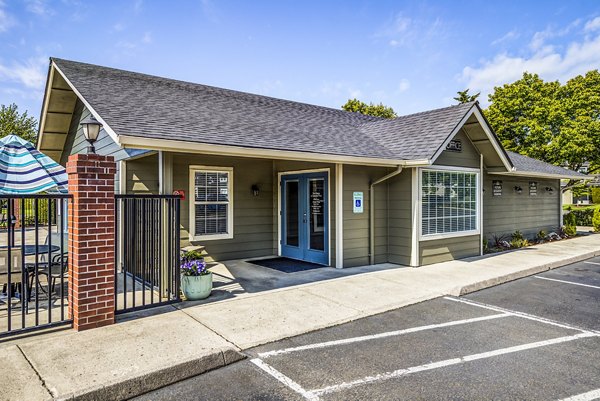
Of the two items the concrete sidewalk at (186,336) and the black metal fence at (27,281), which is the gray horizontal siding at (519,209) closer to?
the concrete sidewalk at (186,336)

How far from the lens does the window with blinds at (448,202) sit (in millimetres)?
9016

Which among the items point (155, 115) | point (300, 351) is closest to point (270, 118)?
point (155, 115)

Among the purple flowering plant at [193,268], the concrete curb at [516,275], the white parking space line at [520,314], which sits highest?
the purple flowering plant at [193,268]

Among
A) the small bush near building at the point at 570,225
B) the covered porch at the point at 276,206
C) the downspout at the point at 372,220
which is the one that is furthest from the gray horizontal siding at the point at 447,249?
the small bush near building at the point at 570,225

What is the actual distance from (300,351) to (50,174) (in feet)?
19.8

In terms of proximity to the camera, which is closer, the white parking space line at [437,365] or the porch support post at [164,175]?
the white parking space line at [437,365]

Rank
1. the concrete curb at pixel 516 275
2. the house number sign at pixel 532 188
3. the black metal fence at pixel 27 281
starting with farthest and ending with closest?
1. the house number sign at pixel 532 188
2. the concrete curb at pixel 516 275
3. the black metal fence at pixel 27 281

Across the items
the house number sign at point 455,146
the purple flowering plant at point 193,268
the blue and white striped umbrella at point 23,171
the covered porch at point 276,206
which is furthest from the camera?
the house number sign at point 455,146

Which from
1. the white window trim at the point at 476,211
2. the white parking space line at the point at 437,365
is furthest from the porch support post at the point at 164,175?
the white window trim at the point at 476,211

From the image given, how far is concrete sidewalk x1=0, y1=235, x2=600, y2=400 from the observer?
3.33 meters

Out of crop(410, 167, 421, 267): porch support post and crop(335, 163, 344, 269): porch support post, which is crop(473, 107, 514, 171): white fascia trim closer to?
crop(410, 167, 421, 267): porch support post

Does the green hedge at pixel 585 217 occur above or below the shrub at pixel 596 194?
below

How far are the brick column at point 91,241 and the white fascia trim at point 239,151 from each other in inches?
23.6

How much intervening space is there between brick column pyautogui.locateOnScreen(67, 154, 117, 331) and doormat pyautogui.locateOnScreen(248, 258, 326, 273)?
4.13m
